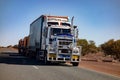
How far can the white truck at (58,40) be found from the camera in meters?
27.2

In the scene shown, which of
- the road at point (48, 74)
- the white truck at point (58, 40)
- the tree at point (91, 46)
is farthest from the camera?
the tree at point (91, 46)

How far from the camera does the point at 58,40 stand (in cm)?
2767

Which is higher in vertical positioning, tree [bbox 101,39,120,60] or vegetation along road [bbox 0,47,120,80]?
→ tree [bbox 101,39,120,60]

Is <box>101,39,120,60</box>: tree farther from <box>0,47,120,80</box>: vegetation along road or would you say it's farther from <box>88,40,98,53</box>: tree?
<box>0,47,120,80</box>: vegetation along road

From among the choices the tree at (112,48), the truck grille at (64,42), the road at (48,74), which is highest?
the tree at (112,48)

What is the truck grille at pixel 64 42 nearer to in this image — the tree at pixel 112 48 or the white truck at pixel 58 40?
the white truck at pixel 58 40

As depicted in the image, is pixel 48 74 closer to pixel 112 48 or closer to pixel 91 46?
pixel 112 48

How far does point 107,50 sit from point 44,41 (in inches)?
1630

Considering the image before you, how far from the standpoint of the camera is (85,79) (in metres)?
16.7

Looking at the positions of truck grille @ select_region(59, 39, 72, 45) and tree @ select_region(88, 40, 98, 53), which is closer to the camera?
truck grille @ select_region(59, 39, 72, 45)

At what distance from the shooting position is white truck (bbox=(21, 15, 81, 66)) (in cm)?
2725

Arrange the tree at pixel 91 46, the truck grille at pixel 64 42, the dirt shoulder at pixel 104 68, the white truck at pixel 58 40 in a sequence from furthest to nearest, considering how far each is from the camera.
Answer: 1. the tree at pixel 91 46
2. the truck grille at pixel 64 42
3. the white truck at pixel 58 40
4. the dirt shoulder at pixel 104 68

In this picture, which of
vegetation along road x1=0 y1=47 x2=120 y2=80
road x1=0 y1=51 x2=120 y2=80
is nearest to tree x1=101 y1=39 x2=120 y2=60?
vegetation along road x1=0 y1=47 x2=120 y2=80

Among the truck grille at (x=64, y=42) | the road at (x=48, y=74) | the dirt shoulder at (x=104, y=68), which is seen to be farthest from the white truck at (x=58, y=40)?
the road at (x=48, y=74)
